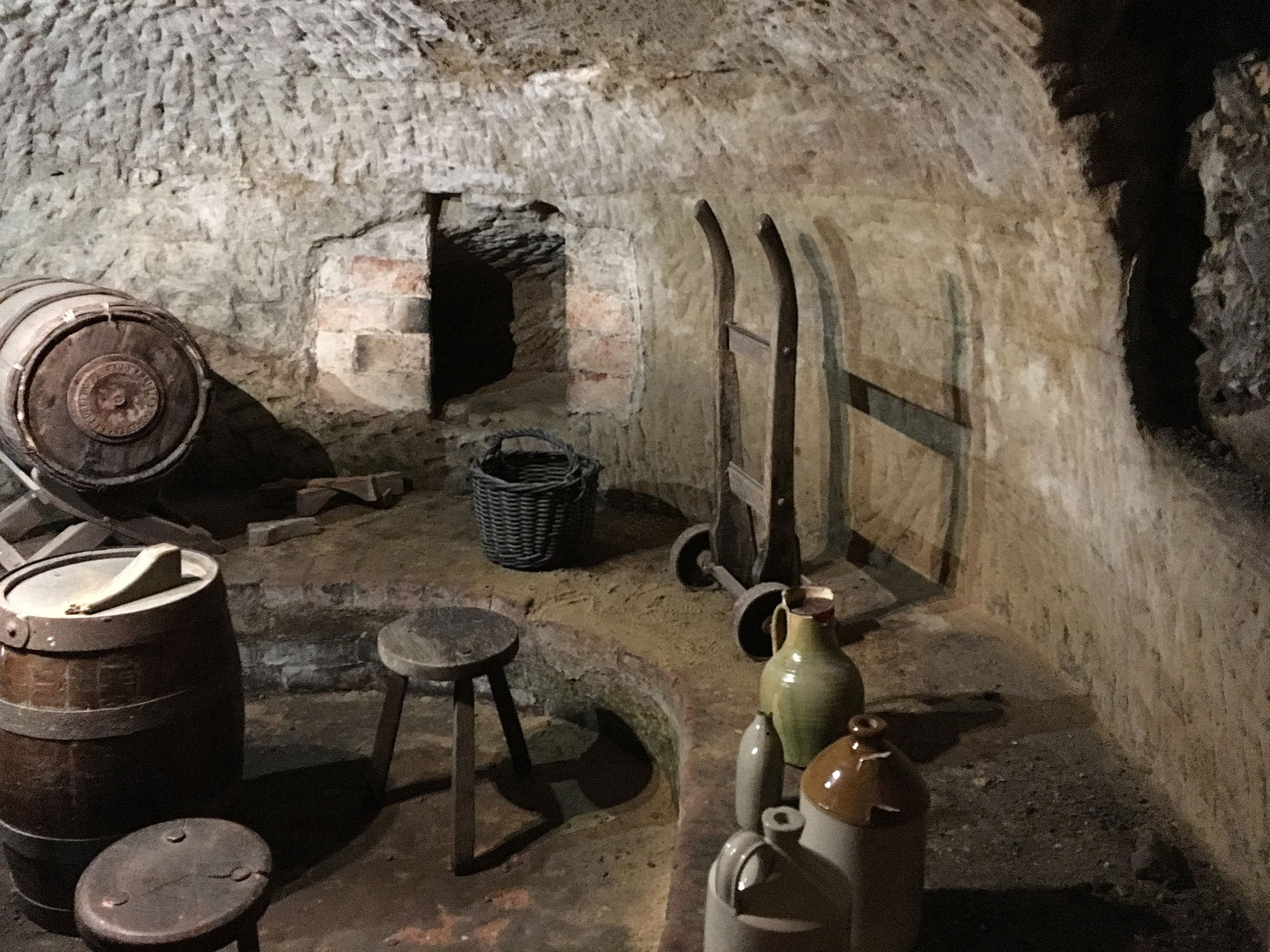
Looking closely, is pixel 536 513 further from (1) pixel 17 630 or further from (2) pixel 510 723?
(1) pixel 17 630

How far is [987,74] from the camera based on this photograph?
2213mm

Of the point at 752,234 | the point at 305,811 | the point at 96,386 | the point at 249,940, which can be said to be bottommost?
the point at 305,811

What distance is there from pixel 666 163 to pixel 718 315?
2.62ft

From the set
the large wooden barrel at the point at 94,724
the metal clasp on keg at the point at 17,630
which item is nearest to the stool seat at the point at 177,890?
the large wooden barrel at the point at 94,724

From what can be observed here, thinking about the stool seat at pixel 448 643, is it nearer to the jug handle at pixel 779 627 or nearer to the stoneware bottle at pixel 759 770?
the jug handle at pixel 779 627

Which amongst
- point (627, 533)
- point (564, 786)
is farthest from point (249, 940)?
point (627, 533)

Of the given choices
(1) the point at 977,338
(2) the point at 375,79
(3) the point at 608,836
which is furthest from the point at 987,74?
(2) the point at 375,79

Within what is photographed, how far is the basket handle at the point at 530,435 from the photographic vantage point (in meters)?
3.64

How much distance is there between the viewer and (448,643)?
282 centimetres

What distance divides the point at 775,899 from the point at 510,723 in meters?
1.67

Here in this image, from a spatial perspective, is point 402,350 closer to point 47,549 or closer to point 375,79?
point 375,79

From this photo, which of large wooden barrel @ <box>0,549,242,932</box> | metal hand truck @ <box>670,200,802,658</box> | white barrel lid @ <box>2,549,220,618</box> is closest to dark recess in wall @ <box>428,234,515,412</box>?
metal hand truck @ <box>670,200,802,658</box>

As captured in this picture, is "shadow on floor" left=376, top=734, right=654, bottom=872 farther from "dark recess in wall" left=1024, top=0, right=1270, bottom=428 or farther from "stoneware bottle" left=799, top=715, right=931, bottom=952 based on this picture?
"dark recess in wall" left=1024, top=0, right=1270, bottom=428

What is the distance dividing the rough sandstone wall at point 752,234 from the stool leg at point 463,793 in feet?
4.78
